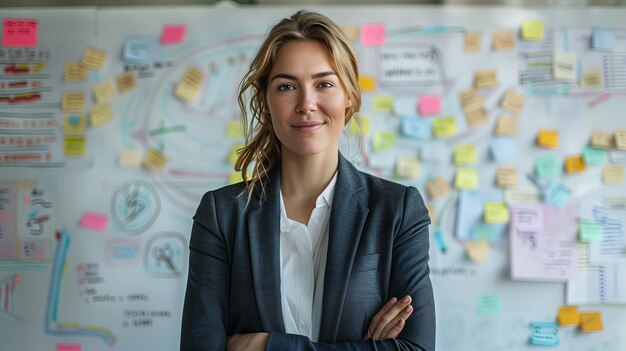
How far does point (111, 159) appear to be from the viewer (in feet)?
7.98

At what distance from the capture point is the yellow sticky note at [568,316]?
7.64ft

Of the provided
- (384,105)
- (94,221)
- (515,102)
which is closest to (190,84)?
(94,221)

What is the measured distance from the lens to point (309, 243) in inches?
47.8

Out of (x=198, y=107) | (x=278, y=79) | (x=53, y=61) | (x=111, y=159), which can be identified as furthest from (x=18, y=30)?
(x=278, y=79)

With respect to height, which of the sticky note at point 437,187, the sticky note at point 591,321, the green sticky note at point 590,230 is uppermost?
the sticky note at point 437,187

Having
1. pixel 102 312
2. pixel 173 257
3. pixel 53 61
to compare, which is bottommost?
pixel 102 312

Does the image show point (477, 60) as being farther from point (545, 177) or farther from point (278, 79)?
point (278, 79)

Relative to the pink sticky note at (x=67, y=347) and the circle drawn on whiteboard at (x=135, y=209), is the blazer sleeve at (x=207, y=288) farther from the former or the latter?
the pink sticky note at (x=67, y=347)

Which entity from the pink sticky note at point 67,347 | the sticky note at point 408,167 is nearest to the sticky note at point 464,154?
the sticky note at point 408,167

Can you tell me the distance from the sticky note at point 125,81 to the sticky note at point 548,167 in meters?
1.66

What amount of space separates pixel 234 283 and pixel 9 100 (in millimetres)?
1752

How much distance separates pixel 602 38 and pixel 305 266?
1.83 m

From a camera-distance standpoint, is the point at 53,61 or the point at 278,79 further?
the point at 53,61

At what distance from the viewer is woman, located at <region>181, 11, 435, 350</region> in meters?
1.16
